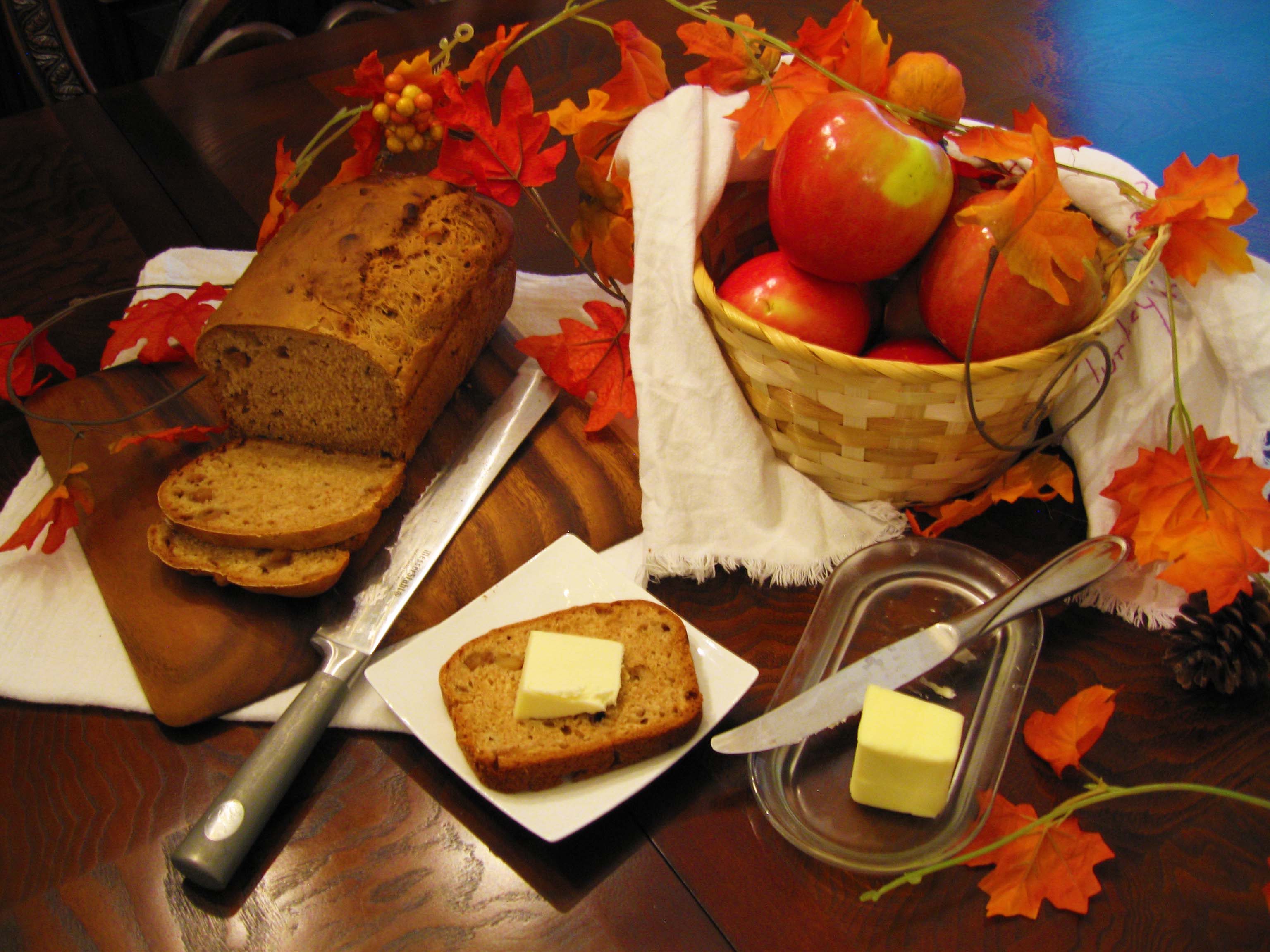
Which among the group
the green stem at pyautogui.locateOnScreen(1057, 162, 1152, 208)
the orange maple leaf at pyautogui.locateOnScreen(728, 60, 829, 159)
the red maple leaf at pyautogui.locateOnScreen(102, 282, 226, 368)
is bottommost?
the red maple leaf at pyautogui.locateOnScreen(102, 282, 226, 368)

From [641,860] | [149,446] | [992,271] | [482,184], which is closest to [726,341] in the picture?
[992,271]

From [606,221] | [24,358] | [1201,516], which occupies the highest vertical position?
[606,221]

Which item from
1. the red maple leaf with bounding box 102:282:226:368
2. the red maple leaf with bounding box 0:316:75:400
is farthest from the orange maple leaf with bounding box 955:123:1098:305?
the red maple leaf with bounding box 0:316:75:400

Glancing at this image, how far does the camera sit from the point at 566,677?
799mm

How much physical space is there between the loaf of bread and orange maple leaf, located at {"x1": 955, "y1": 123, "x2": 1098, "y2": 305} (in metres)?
0.63

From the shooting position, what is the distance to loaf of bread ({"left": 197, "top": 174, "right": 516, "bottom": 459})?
3.37 ft

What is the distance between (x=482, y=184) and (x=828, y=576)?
66 centimetres

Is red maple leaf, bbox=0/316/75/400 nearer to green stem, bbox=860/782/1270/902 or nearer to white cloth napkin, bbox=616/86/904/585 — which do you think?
white cloth napkin, bbox=616/86/904/585

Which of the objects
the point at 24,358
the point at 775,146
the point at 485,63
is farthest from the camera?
the point at 24,358

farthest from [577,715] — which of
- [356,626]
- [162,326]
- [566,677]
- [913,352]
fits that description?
[162,326]

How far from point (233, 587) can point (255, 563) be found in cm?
4

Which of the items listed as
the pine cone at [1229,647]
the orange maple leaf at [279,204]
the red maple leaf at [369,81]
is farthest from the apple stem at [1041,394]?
the orange maple leaf at [279,204]

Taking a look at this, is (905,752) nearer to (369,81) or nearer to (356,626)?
(356,626)

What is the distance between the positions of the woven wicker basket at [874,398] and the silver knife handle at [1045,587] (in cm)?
14
